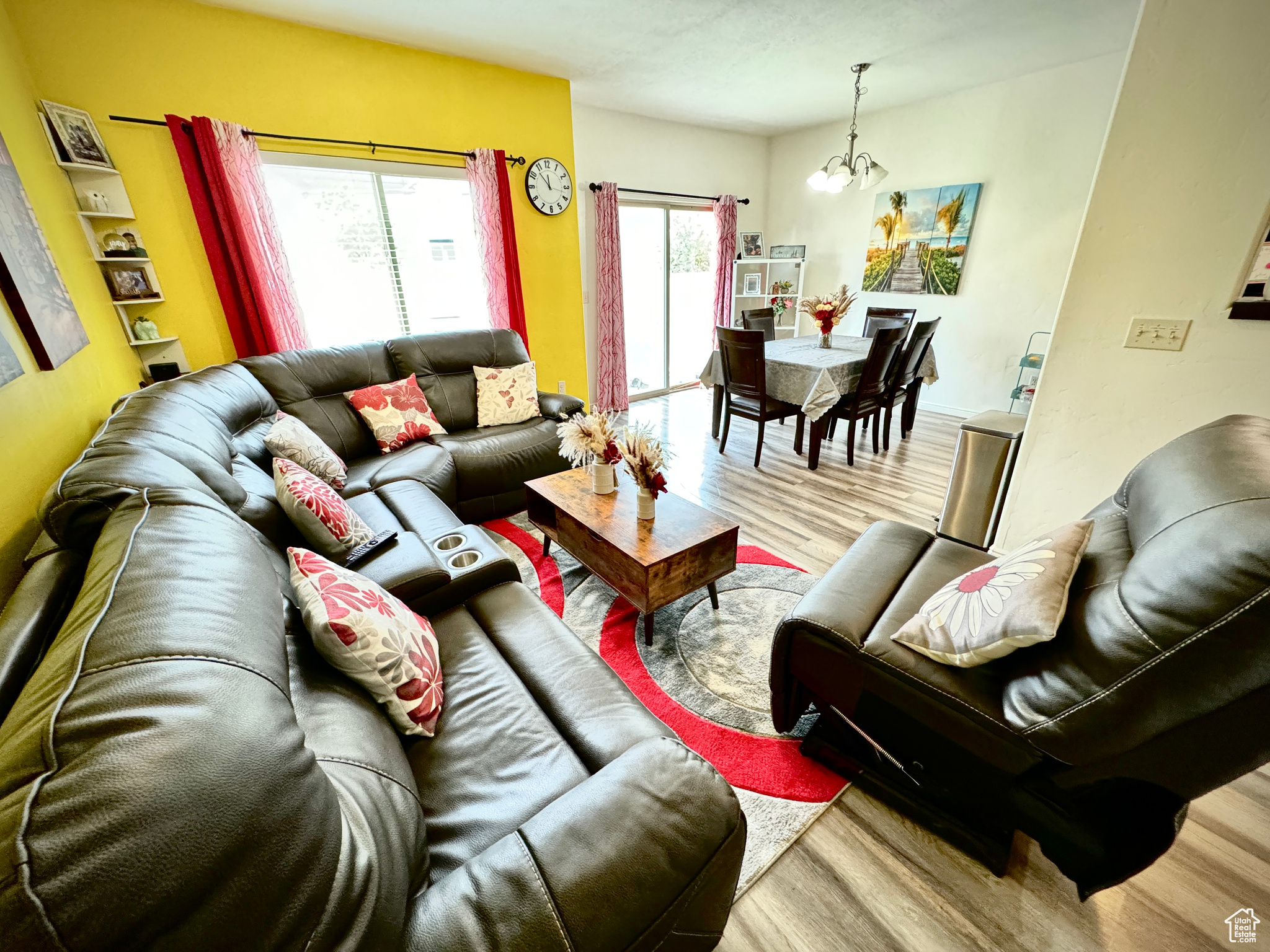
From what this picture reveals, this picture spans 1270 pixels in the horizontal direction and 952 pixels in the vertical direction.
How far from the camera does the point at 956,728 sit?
3.51 feet

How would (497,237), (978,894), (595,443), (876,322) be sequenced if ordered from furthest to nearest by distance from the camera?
(876,322), (497,237), (595,443), (978,894)

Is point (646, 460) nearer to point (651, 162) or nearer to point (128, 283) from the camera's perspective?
point (128, 283)

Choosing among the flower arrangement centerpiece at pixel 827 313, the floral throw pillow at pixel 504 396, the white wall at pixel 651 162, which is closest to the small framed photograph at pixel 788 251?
the white wall at pixel 651 162

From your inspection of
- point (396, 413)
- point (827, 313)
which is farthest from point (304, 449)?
point (827, 313)

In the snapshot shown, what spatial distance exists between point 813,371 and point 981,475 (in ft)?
4.08

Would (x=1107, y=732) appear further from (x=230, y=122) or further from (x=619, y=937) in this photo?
(x=230, y=122)

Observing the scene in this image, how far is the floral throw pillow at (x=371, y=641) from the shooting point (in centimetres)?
92

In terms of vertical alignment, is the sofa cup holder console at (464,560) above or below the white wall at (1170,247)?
below

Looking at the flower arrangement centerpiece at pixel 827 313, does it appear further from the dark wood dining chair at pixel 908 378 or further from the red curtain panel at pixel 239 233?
the red curtain panel at pixel 239 233

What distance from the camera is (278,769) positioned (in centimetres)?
51

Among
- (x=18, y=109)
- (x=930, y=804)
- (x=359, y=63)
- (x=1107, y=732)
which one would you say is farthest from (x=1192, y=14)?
(x=18, y=109)

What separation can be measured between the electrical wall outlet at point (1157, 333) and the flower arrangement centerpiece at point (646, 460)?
1.76m

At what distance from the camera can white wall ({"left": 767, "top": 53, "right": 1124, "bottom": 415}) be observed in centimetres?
352

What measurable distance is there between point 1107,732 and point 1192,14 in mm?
2133
